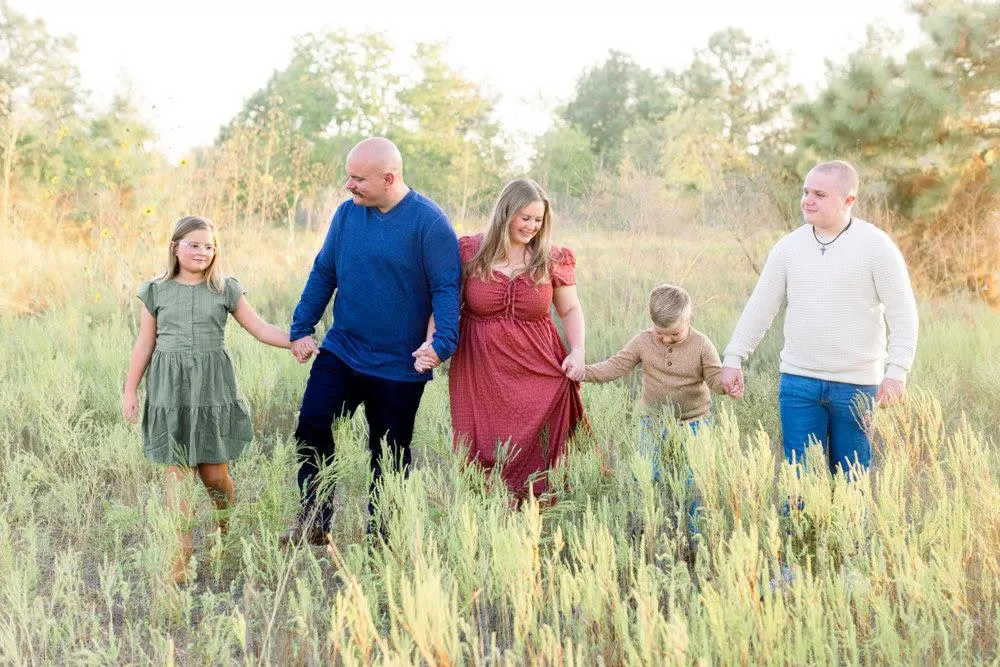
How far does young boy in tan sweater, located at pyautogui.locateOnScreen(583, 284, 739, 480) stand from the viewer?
382 cm

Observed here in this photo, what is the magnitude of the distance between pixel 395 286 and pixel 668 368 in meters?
1.29

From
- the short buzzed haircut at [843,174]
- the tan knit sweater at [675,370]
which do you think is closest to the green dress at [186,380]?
the tan knit sweater at [675,370]

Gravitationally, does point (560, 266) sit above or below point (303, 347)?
above

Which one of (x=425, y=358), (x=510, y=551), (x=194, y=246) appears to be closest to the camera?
(x=510, y=551)

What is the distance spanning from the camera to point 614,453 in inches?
184

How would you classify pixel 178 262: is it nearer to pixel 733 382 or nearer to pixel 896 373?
pixel 733 382

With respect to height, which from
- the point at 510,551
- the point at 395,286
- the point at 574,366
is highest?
the point at 395,286

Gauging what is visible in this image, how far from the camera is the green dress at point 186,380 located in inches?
139

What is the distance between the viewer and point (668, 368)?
3947mm

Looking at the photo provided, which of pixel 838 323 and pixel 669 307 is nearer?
pixel 838 323

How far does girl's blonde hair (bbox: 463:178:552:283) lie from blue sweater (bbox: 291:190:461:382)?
0.60ft

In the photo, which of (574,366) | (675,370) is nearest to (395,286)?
(574,366)

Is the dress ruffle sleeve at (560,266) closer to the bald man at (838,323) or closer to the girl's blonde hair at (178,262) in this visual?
the bald man at (838,323)

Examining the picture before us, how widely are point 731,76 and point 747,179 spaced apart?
4043 centimetres
